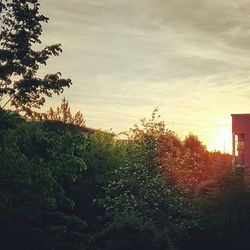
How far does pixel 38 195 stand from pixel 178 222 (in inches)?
399

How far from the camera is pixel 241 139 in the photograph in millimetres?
51844

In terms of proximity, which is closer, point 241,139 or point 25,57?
point 25,57

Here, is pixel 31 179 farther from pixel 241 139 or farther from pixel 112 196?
pixel 241 139

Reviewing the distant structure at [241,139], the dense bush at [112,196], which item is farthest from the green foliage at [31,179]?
the distant structure at [241,139]

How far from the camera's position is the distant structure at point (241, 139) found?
50.2 metres

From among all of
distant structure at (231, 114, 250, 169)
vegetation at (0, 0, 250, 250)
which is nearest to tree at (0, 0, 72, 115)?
vegetation at (0, 0, 250, 250)

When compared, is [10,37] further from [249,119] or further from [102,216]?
[249,119]

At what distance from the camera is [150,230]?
3319cm

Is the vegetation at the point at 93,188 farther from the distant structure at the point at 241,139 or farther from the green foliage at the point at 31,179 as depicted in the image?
the distant structure at the point at 241,139

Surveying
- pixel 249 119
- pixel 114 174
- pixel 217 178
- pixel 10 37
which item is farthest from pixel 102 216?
pixel 249 119

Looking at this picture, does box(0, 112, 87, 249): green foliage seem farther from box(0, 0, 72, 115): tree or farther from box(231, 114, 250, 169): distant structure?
box(231, 114, 250, 169): distant structure

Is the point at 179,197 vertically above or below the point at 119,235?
above

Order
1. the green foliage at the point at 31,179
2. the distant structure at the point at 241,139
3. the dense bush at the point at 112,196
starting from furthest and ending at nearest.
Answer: the distant structure at the point at 241,139 → the dense bush at the point at 112,196 → the green foliage at the point at 31,179

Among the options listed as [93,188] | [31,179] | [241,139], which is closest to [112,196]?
[93,188]
